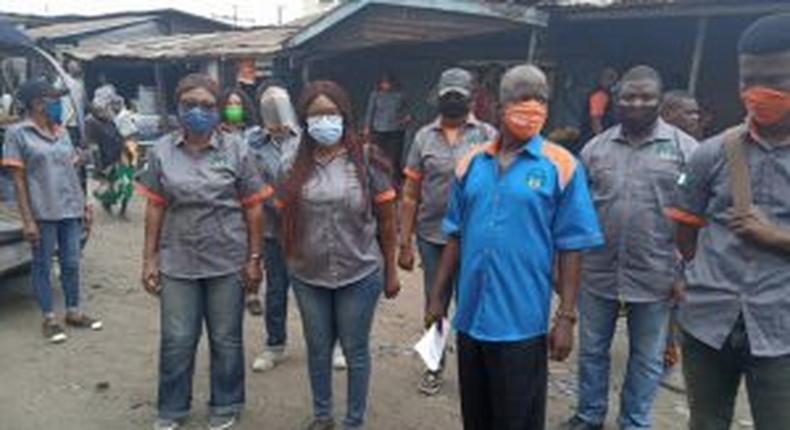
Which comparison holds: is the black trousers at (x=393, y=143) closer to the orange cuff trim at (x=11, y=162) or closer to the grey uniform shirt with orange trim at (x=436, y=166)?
the orange cuff trim at (x=11, y=162)

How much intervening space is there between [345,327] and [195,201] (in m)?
1.00

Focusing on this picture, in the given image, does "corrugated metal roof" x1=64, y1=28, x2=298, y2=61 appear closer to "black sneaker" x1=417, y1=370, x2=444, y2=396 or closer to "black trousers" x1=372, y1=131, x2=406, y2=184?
"black trousers" x1=372, y1=131, x2=406, y2=184

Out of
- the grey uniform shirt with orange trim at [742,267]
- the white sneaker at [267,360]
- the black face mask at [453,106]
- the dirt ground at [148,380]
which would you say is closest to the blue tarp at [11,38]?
the dirt ground at [148,380]

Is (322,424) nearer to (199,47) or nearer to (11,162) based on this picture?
(11,162)

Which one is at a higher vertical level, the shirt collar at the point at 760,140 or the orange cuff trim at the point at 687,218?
the shirt collar at the point at 760,140

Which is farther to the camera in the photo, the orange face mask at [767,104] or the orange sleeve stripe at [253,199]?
the orange sleeve stripe at [253,199]

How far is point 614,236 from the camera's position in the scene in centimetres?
433

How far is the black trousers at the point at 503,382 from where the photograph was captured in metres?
3.33

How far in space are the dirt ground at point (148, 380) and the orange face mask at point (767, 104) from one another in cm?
249

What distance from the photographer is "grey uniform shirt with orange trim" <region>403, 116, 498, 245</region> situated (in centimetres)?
514

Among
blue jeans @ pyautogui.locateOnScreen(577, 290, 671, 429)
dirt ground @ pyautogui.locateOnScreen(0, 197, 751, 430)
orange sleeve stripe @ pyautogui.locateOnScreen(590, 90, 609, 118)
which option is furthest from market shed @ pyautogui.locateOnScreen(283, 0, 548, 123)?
blue jeans @ pyautogui.locateOnScreen(577, 290, 671, 429)

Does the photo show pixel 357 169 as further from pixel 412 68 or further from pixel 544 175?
pixel 412 68

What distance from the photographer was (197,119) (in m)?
4.29

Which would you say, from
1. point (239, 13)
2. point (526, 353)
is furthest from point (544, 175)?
point (239, 13)
